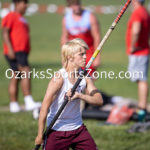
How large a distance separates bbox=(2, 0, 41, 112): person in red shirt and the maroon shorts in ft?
11.7

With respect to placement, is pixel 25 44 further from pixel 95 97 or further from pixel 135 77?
pixel 95 97

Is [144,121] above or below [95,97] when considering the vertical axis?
below

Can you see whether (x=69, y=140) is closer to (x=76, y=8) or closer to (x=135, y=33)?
(x=135, y=33)

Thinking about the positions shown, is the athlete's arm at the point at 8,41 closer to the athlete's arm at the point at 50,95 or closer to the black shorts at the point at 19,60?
the black shorts at the point at 19,60

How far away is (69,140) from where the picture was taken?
384 cm

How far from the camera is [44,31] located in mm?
29484

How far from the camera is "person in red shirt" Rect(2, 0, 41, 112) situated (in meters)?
7.40

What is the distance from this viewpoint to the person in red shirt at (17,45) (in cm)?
740

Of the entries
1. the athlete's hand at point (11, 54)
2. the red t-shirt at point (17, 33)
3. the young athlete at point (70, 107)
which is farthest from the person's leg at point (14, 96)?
the young athlete at point (70, 107)

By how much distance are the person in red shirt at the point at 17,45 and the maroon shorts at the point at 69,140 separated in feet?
11.7

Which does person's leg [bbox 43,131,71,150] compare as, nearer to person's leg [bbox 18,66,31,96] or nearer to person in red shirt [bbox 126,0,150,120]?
person in red shirt [bbox 126,0,150,120]

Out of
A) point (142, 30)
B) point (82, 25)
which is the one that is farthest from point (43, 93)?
point (142, 30)

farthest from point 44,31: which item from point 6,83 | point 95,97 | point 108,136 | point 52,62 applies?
point 95,97

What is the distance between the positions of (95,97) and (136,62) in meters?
3.21
